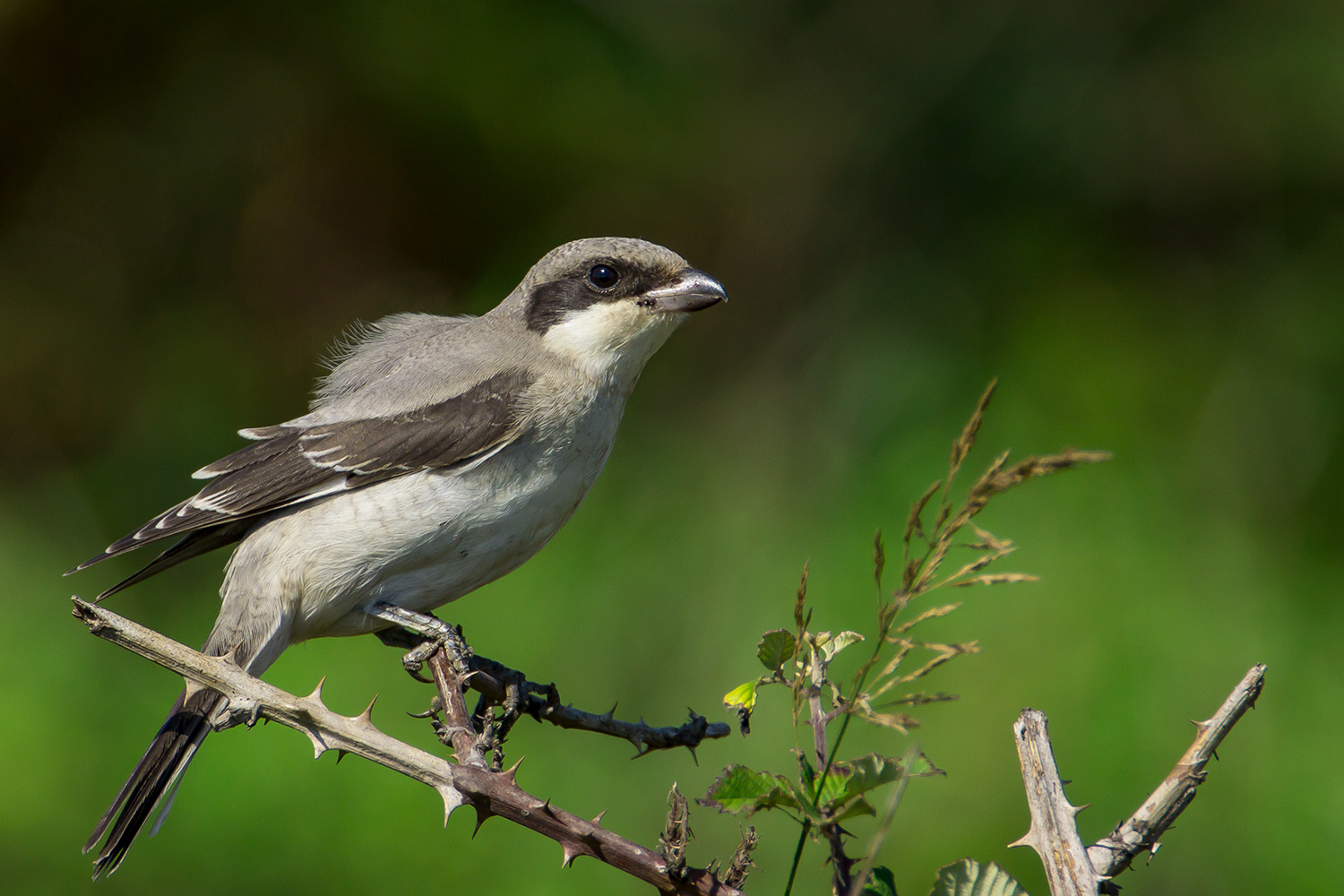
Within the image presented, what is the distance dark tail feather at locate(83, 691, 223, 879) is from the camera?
205 cm

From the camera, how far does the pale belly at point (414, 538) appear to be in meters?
2.21

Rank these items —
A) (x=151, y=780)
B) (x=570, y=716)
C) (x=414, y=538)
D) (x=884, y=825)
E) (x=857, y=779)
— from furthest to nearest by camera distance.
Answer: (x=414, y=538), (x=151, y=780), (x=570, y=716), (x=857, y=779), (x=884, y=825)

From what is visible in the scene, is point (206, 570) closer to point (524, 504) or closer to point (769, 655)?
point (524, 504)

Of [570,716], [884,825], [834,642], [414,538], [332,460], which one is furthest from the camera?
[332,460]

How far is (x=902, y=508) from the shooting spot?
365cm

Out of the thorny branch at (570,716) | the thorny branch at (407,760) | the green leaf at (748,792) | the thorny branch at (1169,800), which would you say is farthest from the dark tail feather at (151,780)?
the thorny branch at (1169,800)

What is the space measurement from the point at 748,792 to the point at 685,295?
5.06 feet

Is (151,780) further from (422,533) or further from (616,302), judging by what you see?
(616,302)

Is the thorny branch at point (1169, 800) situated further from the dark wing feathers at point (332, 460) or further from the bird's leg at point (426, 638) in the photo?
the dark wing feathers at point (332, 460)

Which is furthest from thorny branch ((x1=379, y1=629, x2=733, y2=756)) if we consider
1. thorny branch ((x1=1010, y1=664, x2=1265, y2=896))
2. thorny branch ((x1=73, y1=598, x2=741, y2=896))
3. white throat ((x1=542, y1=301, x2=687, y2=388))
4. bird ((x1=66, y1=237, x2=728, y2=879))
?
white throat ((x1=542, y1=301, x2=687, y2=388))

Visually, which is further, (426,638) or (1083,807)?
(426,638)

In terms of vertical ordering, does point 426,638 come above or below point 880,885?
above

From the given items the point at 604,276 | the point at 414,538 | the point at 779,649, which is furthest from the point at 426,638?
the point at 779,649

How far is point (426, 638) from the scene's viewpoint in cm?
225
